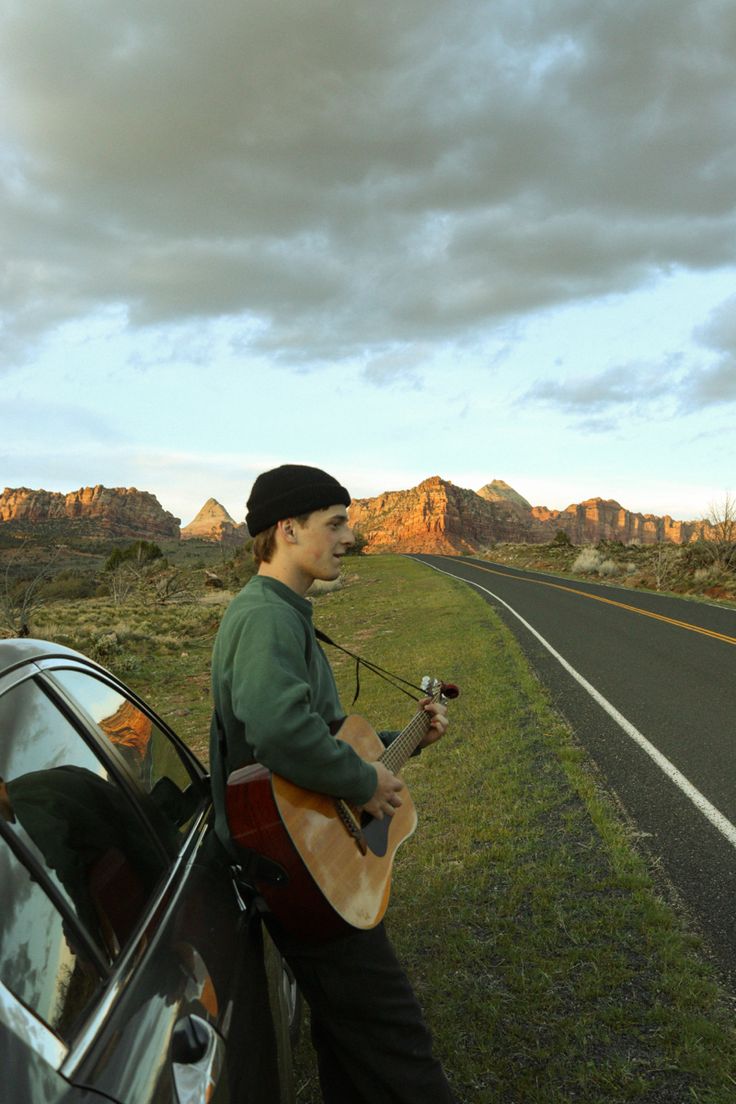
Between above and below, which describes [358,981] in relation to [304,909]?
below

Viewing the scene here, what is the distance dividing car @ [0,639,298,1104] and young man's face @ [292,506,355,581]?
65cm

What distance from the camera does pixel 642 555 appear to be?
38.8 meters

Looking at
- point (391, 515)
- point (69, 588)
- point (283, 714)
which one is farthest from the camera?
point (391, 515)

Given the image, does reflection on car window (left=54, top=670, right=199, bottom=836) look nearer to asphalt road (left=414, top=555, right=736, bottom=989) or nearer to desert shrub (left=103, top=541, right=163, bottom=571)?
asphalt road (left=414, top=555, right=736, bottom=989)

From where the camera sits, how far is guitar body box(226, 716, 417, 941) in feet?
5.82

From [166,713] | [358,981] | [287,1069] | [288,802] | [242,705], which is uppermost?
[242,705]

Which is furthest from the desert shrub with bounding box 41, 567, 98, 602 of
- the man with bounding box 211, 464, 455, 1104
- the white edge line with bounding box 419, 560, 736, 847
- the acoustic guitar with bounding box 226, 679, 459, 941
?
the acoustic guitar with bounding box 226, 679, 459, 941

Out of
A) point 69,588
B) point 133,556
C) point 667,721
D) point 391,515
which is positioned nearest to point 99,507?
point 391,515

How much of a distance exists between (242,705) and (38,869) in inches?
24.4

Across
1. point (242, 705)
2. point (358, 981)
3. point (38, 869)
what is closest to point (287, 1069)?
point (358, 981)

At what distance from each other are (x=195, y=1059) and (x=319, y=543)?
1291 mm

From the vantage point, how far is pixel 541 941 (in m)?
3.64

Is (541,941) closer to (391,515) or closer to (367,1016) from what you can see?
(367,1016)

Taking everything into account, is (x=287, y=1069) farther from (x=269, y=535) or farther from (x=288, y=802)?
(x=269, y=535)
